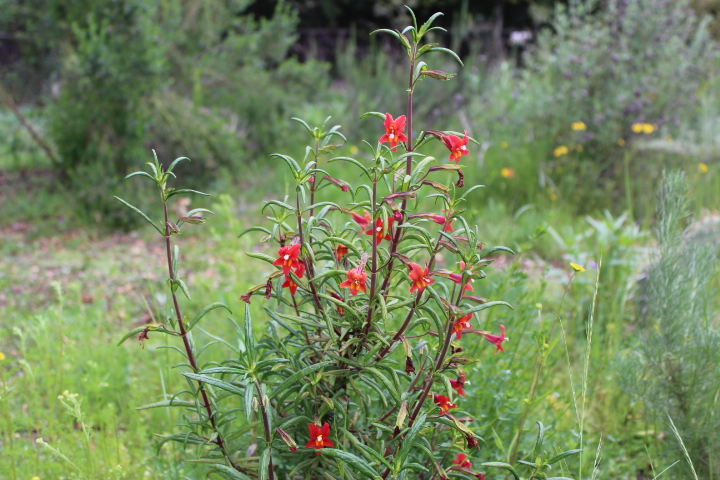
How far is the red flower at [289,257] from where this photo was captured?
3.49 ft

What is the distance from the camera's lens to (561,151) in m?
4.24

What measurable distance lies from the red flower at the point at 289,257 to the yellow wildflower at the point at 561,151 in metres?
3.60

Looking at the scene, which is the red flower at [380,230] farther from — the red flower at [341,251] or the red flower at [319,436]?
the red flower at [319,436]

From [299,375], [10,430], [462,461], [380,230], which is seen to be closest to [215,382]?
[299,375]

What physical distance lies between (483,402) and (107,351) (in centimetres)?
149

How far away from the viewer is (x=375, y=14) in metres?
11.4

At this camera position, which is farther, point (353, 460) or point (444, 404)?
point (444, 404)

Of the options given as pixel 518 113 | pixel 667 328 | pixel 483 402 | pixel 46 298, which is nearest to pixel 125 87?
pixel 46 298

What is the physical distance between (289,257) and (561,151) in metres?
3.63

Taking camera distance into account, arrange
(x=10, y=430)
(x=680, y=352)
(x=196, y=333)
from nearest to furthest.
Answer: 1. (x=10, y=430)
2. (x=680, y=352)
3. (x=196, y=333)

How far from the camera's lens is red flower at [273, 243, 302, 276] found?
3.49 feet

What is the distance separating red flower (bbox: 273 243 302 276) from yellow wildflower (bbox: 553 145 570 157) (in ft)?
11.8

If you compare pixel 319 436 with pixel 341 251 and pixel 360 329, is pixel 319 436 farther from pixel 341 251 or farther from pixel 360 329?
pixel 341 251

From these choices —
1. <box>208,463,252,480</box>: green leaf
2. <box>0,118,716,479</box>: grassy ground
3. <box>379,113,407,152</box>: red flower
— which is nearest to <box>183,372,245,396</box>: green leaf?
<box>208,463,252,480</box>: green leaf
